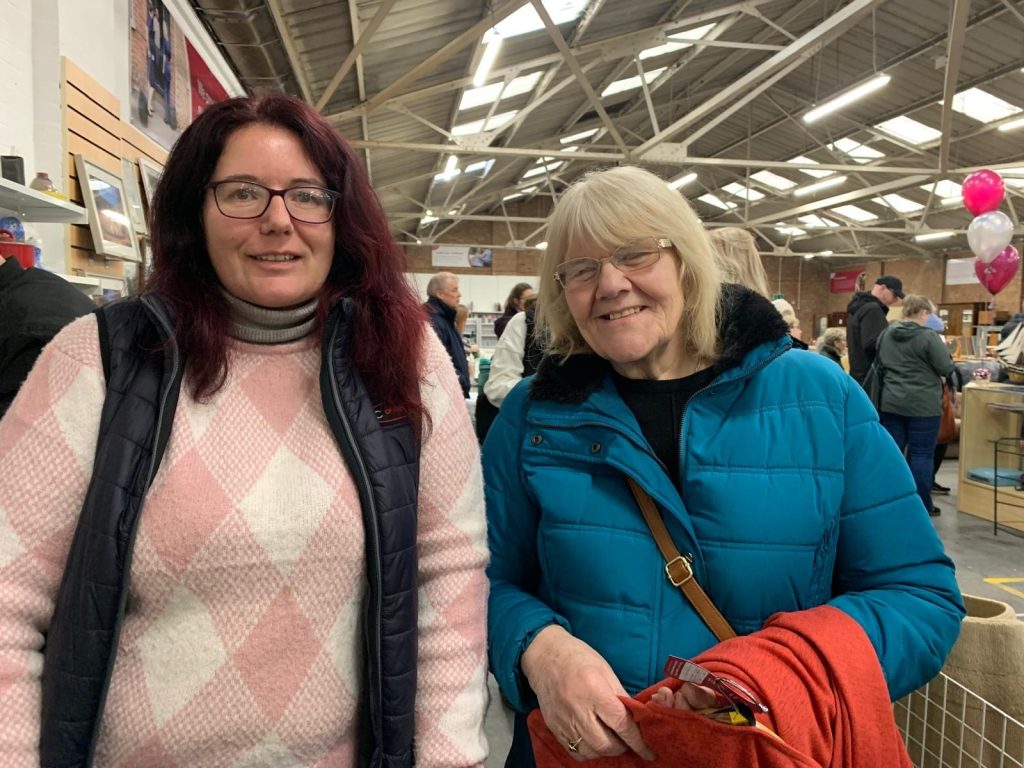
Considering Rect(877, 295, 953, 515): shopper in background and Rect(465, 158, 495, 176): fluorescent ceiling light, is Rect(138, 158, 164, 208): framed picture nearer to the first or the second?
Rect(877, 295, 953, 515): shopper in background

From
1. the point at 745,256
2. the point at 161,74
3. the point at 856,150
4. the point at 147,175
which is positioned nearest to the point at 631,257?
the point at 745,256

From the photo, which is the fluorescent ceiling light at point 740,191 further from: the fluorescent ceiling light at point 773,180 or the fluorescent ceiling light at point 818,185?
the fluorescent ceiling light at point 818,185

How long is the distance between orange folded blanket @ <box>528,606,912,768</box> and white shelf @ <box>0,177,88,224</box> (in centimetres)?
243

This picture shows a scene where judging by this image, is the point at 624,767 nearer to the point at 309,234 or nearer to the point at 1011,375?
the point at 309,234

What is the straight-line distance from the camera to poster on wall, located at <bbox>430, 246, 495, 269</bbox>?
2009 cm

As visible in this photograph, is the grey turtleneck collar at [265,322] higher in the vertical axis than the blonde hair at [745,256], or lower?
lower

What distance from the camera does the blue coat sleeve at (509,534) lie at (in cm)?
119

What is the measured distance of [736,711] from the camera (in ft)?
2.83

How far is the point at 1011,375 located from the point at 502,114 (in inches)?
273

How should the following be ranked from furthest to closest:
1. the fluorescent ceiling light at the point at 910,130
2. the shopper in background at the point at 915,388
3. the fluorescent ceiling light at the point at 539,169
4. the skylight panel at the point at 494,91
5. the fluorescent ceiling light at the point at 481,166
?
the fluorescent ceiling light at the point at 539,169
the fluorescent ceiling light at the point at 481,166
the fluorescent ceiling light at the point at 910,130
the skylight panel at the point at 494,91
the shopper in background at the point at 915,388

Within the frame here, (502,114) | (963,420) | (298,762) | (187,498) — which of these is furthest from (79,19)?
(502,114)

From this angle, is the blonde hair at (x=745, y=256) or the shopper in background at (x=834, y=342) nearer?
the blonde hair at (x=745, y=256)

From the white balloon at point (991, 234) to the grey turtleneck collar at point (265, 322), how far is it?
8.88 m

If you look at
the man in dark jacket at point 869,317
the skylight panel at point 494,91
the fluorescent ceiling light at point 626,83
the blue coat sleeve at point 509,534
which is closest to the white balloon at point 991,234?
the man in dark jacket at point 869,317
